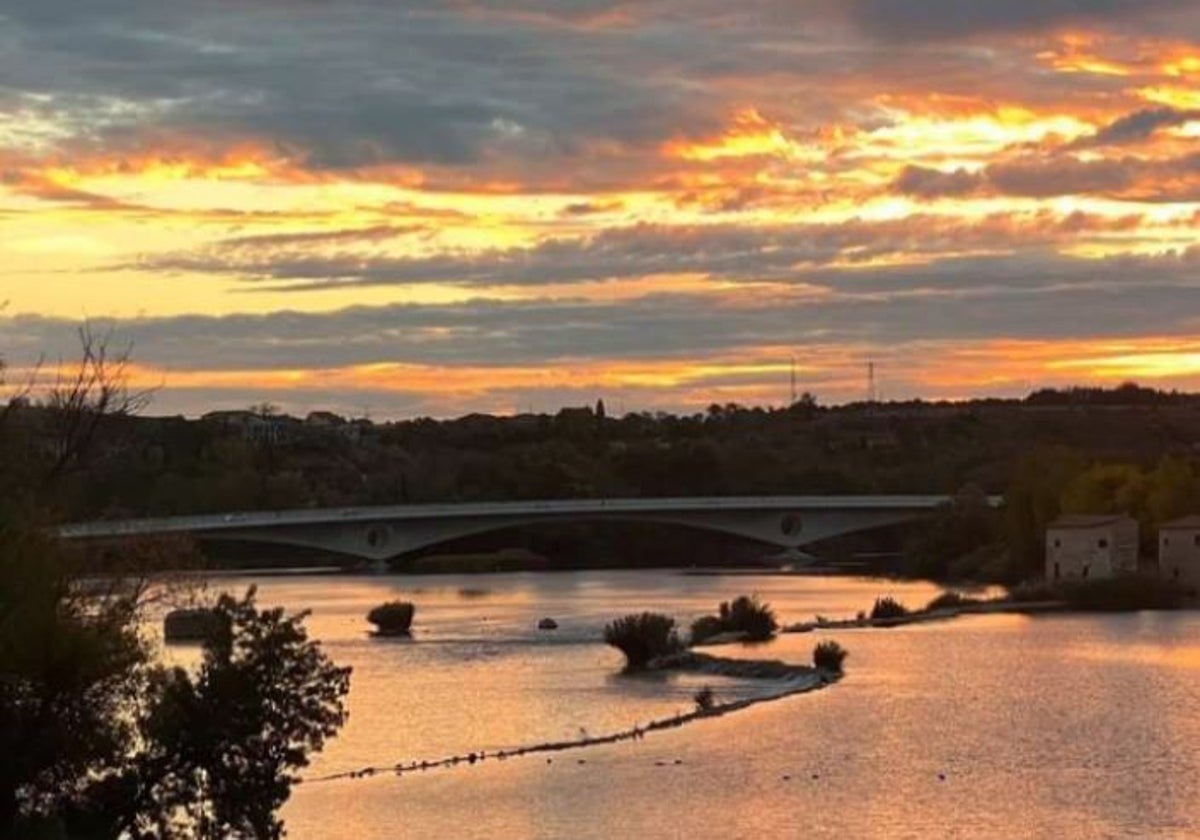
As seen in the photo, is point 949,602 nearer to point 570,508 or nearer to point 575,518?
point 570,508

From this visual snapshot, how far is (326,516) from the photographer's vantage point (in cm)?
13412

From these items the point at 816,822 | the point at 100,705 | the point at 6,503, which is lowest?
the point at 816,822

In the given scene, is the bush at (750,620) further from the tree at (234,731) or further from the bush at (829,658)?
the tree at (234,731)

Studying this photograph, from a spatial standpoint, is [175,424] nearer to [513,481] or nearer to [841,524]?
[513,481]

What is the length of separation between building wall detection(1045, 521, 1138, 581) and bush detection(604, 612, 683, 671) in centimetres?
3655

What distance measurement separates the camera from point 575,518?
144 metres

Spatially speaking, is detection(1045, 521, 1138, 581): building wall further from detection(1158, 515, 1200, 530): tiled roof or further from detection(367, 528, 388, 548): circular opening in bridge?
detection(367, 528, 388, 548): circular opening in bridge

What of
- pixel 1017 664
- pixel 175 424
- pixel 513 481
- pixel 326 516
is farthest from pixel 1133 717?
pixel 175 424

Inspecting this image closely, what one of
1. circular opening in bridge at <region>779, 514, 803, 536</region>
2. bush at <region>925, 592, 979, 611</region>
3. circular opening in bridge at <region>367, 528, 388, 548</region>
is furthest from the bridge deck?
bush at <region>925, 592, 979, 611</region>

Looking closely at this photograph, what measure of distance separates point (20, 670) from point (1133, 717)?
90.4 ft

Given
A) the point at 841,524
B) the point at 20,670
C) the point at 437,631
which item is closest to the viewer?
the point at 20,670

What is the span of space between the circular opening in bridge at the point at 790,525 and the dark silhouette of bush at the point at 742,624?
6976 cm

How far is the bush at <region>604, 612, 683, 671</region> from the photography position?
6556 cm

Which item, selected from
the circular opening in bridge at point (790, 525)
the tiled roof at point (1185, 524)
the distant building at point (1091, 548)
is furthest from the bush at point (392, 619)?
the circular opening in bridge at point (790, 525)
